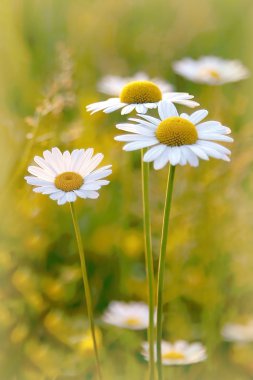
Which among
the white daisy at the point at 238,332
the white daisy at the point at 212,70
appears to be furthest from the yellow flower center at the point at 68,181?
the white daisy at the point at 212,70

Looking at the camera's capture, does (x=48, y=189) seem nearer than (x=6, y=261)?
Yes

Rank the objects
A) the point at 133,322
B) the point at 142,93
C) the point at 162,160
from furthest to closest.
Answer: the point at 133,322 < the point at 142,93 < the point at 162,160

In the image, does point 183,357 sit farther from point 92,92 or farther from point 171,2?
point 171,2

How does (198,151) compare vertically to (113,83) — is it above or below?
below

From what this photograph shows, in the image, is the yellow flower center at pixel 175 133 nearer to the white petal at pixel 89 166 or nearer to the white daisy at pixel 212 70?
the white petal at pixel 89 166

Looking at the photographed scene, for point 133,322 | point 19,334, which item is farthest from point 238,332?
point 19,334

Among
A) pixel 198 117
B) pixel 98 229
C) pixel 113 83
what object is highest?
pixel 113 83

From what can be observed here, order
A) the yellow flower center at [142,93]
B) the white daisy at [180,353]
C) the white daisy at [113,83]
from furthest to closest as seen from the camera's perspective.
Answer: the white daisy at [113,83] < the white daisy at [180,353] < the yellow flower center at [142,93]

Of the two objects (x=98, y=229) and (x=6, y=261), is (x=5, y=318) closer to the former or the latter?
(x=6, y=261)
